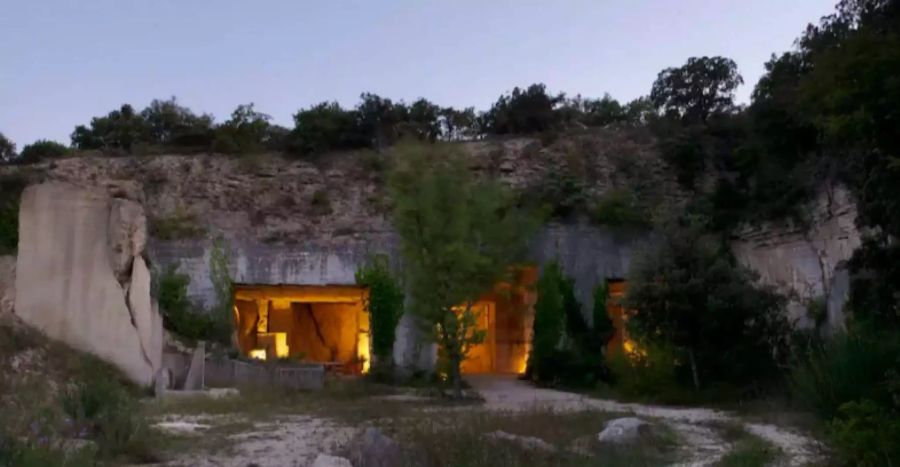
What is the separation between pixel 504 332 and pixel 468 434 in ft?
59.6

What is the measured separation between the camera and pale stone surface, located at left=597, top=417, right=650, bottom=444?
1038cm

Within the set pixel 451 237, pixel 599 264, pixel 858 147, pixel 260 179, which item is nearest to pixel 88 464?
pixel 858 147

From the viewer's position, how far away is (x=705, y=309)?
16812 mm

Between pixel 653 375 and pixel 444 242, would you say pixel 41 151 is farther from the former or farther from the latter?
pixel 653 375

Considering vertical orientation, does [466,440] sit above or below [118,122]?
below

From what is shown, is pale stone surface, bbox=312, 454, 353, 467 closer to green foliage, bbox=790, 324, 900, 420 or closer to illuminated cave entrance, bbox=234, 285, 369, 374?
green foliage, bbox=790, 324, 900, 420

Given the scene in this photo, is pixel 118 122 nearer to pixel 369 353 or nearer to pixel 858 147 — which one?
pixel 369 353

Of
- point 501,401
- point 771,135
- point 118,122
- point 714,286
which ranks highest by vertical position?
point 118,122

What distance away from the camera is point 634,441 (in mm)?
10406

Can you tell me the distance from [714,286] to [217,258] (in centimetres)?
1348

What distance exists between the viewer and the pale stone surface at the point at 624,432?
10.4m

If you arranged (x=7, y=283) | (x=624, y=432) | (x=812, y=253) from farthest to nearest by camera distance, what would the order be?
(x=812, y=253)
(x=7, y=283)
(x=624, y=432)

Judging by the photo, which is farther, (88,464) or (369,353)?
(369,353)

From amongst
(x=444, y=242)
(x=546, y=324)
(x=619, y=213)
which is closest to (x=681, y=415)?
(x=444, y=242)
